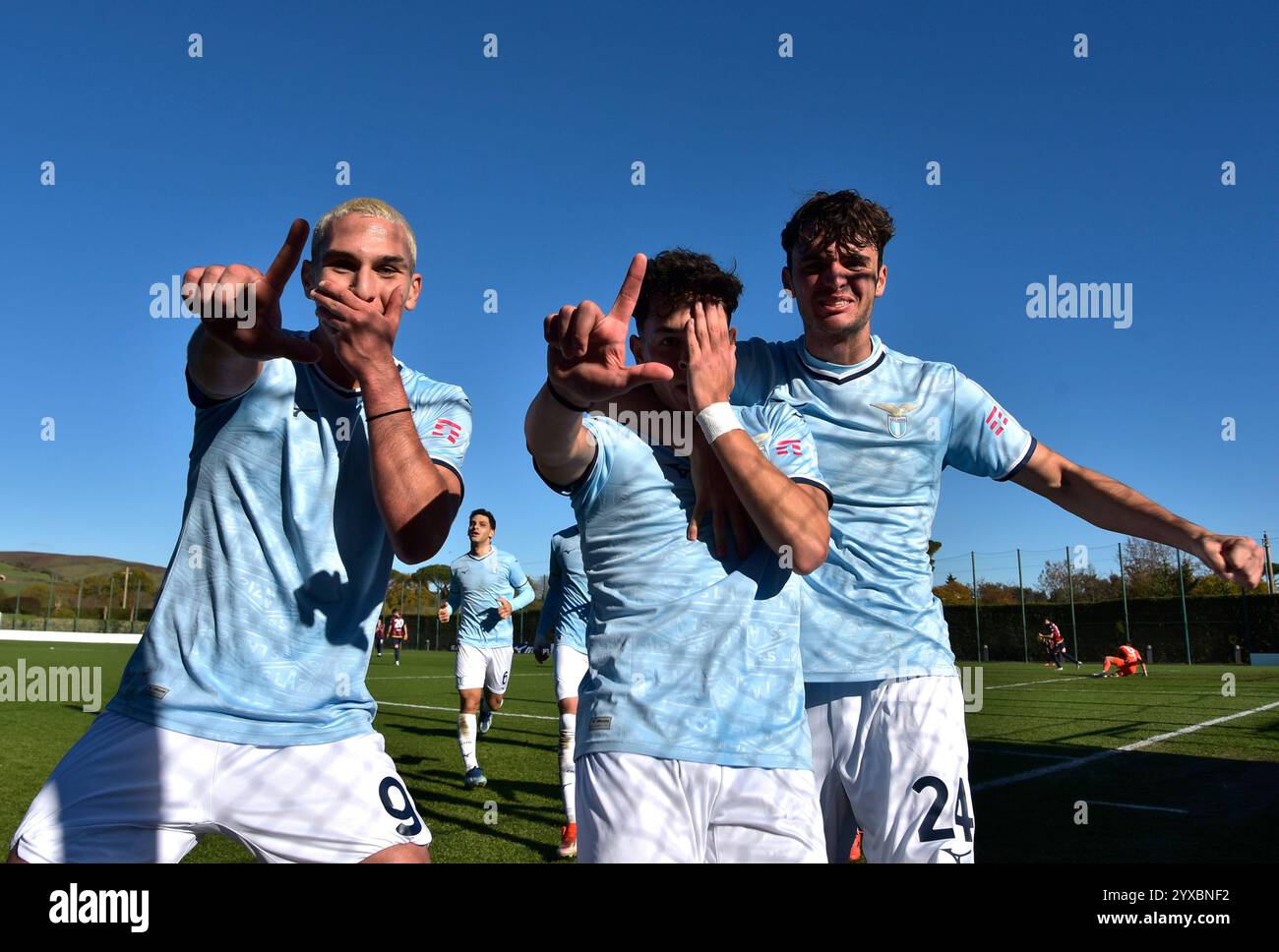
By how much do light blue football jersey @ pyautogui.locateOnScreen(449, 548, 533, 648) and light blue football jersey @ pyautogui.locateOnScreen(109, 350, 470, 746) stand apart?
801 centimetres

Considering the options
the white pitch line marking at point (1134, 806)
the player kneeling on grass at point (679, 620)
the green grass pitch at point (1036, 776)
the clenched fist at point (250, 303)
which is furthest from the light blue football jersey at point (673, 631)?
the white pitch line marking at point (1134, 806)

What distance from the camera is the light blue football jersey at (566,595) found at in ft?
28.9

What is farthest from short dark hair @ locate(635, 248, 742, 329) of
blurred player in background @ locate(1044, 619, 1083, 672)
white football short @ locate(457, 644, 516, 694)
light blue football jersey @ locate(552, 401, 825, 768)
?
blurred player in background @ locate(1044, 619, 1083, 672)

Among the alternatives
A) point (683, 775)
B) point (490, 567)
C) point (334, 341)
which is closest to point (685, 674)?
point (683, 775)

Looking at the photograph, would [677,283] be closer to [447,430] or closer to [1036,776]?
[447,430]

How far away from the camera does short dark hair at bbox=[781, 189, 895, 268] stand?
3.41 metres

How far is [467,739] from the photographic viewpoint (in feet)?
30.3

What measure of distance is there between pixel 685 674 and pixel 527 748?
32.5ft

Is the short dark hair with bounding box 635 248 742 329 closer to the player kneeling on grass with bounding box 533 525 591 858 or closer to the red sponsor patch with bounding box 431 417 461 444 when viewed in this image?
the red sponsor patch with bounding box 431 417 461 444

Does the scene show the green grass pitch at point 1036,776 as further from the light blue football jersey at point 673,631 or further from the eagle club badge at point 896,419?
the light blue football jersey at point 673,631

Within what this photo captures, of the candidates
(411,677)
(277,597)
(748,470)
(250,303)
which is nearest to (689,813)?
(748,470)
